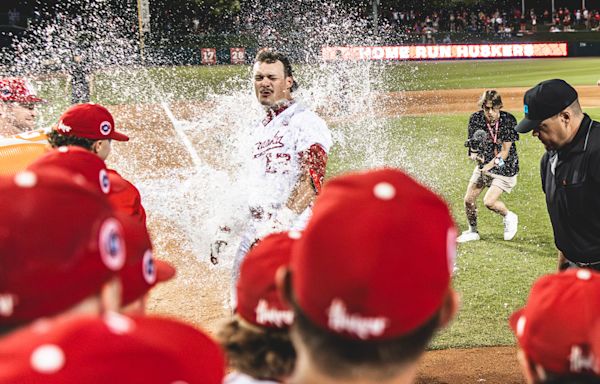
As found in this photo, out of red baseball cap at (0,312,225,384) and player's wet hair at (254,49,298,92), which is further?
Result: player's wet hair at (254,49,298,92)

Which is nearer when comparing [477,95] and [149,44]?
[477,95]

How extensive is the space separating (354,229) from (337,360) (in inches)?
12.3

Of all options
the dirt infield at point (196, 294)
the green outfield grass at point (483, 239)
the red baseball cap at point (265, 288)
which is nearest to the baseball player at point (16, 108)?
the dirt infield at point (196, 294)

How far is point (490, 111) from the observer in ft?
31.6

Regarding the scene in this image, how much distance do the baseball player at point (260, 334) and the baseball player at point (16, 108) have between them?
5669mm

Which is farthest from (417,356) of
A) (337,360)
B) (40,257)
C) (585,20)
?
(585,20)

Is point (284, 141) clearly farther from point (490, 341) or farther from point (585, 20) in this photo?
point (585, 20)

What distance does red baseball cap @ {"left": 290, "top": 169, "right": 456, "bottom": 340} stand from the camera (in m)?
1.63

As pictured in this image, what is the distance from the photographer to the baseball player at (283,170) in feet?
17.4

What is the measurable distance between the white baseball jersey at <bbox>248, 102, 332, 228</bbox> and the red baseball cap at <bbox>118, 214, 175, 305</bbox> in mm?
2842

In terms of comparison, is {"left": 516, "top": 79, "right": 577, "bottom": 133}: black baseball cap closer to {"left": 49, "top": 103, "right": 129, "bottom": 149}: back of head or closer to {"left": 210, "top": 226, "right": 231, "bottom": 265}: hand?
{"left": 210, "top": 226, "right": 231, "bottom": 265}: hand

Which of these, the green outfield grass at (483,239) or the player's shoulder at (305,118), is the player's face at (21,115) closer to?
the player's shoulder at (305,118)

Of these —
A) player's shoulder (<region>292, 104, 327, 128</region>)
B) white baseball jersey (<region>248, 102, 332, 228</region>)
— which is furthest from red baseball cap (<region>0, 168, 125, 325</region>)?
player's shoulder (<region>292, 104, 327, 128</region>)

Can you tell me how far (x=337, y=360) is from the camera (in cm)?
171
